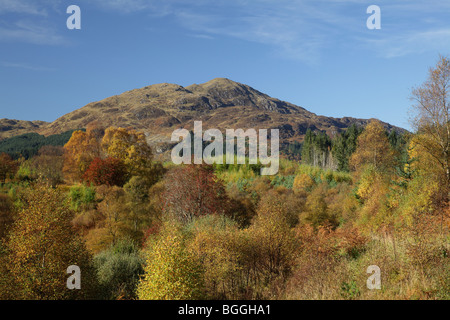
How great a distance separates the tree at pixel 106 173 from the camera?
3669 cm

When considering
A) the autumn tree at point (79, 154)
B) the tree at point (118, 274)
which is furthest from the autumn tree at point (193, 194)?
the autumn tree at point (79, 154)

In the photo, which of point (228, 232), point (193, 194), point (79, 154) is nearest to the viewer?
point (228, 232)

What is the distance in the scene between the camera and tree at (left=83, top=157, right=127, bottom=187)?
120 ft

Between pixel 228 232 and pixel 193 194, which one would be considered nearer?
pixel 228 232

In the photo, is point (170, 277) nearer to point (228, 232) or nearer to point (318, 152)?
point (228, 232)

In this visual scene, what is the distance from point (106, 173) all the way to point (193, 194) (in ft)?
55.0

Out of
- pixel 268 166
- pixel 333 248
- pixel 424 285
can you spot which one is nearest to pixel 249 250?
pixel 333 248

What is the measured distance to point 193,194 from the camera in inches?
963

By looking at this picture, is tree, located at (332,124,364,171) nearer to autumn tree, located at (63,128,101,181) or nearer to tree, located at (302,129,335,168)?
tree, located at (302,129,335,168)

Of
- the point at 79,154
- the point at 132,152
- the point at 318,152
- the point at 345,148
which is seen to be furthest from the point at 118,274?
the point at 318,152

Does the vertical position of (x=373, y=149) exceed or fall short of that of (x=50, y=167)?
it exceeds it

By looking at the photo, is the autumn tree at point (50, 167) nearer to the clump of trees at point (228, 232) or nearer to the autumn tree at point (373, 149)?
the clump of trees at point (228, 232)

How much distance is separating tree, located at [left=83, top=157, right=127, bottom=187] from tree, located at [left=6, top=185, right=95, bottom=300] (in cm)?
2414

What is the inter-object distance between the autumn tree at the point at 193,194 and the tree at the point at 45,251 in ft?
35.2
